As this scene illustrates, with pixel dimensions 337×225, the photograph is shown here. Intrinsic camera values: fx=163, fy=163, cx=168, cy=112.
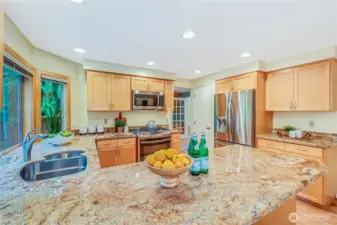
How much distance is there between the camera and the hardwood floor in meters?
2.01

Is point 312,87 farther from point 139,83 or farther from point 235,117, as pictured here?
point 139,83

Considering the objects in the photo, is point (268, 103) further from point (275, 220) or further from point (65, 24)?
point (65, 24)

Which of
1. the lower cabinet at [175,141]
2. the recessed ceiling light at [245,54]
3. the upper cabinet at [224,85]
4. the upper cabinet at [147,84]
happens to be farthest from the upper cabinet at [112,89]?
the recessed ceiling light at [245,54]

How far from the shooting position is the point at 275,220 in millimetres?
1130

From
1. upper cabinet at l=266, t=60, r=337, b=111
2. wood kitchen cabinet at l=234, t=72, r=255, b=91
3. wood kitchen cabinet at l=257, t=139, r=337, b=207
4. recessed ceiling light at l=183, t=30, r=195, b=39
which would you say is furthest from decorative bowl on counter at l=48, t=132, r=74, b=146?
upper cabinet at l=266, t=60, r=337, b=111

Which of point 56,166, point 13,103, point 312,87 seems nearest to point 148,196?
point 56,166

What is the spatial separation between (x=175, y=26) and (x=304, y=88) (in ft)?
7.93

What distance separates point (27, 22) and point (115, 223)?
7.34ft

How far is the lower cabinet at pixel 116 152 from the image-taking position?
2.79m

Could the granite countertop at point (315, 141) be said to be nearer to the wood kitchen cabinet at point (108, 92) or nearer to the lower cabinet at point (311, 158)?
the lower cabinet at point (311, 158)

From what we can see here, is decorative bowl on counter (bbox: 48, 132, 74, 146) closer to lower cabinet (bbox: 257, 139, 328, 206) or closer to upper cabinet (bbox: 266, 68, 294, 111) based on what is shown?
lower cabinet (bbox: 257, 139, 328, 206)

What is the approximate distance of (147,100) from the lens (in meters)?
3.64

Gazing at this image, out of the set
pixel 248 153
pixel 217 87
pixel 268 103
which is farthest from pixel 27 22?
pixel 268 103

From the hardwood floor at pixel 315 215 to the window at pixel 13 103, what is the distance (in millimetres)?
3649
